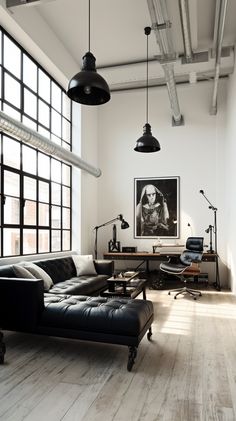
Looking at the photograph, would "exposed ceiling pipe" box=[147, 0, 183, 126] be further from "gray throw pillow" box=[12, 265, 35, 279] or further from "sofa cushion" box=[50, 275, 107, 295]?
"sofa cushion" box=[50, 275, 107, 295]

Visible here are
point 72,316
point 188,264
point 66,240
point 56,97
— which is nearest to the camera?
point 72,316

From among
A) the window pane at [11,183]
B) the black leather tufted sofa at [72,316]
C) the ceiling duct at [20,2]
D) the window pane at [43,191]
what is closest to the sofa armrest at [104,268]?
the window pane at [43,191]

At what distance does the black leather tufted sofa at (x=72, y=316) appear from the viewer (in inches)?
112

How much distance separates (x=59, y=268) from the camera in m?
5.21

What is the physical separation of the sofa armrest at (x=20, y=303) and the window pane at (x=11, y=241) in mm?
1302

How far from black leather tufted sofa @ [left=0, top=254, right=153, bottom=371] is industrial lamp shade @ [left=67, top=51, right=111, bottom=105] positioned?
1.91m

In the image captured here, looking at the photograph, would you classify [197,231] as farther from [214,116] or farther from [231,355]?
[231,355]

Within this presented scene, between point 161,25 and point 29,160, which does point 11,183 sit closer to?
point 29,160

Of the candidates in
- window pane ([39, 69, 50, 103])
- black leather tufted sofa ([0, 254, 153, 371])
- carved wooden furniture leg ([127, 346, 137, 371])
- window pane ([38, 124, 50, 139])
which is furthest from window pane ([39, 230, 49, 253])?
carved wooden furniture leg ([127, 346, 137, 371])

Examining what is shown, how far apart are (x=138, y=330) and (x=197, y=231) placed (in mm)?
4914

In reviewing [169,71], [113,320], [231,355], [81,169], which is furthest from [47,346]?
[169,71]

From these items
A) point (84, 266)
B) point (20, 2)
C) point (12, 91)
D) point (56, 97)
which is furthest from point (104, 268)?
point (20, 2)

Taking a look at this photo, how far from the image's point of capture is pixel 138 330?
9.21ft

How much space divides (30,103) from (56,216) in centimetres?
214
